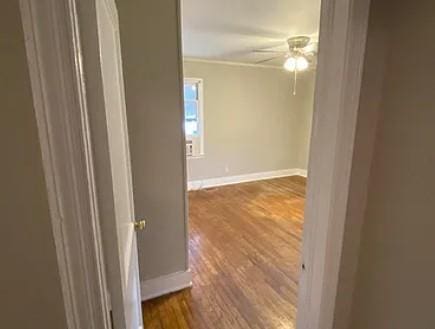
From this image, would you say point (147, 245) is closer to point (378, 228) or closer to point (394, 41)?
point (378, 228)

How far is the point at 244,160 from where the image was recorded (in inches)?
→ 222

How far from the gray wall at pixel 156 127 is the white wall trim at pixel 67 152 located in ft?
4.38

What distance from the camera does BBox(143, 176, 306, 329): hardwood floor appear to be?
188 cm

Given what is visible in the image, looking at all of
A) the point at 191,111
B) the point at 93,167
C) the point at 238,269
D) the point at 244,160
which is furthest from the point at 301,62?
the point at 93,167

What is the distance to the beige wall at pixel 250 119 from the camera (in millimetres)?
5051

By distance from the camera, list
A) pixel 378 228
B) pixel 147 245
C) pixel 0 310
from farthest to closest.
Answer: pixel 147 245 < pixel 378 228 < pixel 0 310

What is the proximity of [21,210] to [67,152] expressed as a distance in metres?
0.16

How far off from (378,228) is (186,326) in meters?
1.55

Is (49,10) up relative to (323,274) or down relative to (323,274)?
up

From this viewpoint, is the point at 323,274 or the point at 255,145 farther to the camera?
the point at 255,145

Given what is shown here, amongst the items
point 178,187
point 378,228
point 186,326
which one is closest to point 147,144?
point 178,187

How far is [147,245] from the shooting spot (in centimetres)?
201

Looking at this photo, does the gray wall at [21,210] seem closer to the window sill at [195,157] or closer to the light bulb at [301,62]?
the light bulb at [301,62]

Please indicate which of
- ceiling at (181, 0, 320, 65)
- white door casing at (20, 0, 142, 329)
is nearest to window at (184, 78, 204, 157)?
ceiling at (181, 0, 320, 65)
